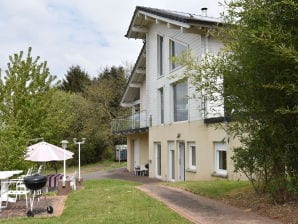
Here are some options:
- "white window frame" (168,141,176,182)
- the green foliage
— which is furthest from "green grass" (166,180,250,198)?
the green foliage

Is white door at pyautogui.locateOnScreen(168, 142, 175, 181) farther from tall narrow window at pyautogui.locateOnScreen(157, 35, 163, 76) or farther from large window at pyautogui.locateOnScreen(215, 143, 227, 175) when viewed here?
large window at pyautogui.locateOnScreen(215, 143, 227, 175)

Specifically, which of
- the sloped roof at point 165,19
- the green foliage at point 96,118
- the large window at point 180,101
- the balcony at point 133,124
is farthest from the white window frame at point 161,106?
the green foliage at point 96,118

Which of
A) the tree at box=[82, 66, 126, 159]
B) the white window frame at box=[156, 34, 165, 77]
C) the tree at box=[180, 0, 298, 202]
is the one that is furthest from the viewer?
the tree at box=[82, 66, 126, 159]

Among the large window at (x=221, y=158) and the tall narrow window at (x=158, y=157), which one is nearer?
the large window at (x=221, y=158)

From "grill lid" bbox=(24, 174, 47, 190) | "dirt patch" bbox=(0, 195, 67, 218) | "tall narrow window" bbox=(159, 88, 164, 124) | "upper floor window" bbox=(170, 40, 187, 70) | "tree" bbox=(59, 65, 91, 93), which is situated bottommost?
"dirt patch" bbox=(0, 195, 67, 218)

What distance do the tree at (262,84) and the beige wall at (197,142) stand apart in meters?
6.33

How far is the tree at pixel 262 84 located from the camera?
285 inches

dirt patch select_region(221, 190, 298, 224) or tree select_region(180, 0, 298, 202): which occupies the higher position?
tree select_region(180, 0, 298, 202)

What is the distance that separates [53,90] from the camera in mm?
23500

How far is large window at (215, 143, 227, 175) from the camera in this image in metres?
18.3

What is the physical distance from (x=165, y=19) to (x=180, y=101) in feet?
14.1

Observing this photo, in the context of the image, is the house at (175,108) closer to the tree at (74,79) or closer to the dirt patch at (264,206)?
the dirt patch at (264,206)

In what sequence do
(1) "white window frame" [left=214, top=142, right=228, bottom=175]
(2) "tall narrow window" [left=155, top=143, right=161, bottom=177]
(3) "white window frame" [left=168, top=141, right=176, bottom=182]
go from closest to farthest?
(1) "white window frame" [left=214, top=142, right=228, bottom=175]
(3) "white window frame" [left=168, top=141, right=176, bottom=182]
(2) "tall narrow window" [left=155, top=143, right=161, bottom=177]

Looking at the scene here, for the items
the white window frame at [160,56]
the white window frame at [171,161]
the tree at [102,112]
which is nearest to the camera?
the white window frame at [171,161]
